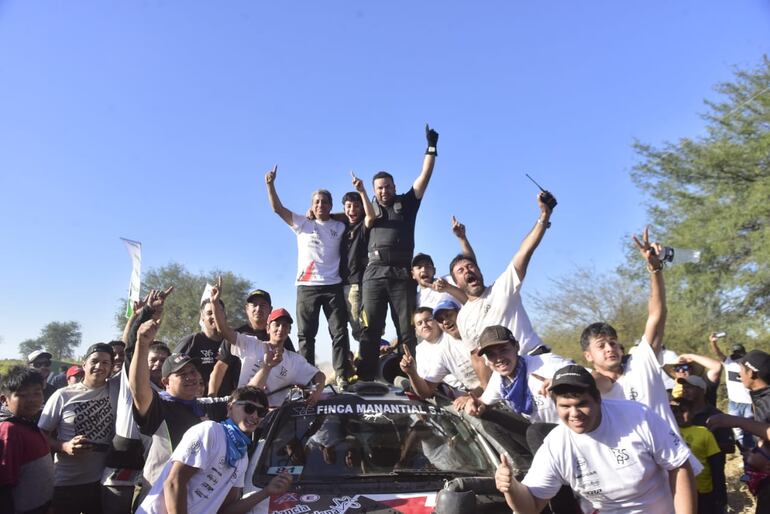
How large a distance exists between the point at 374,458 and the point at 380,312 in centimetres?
276

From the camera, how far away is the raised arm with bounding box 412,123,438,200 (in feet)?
23.0

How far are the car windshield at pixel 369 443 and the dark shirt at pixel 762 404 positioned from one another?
1.89 metres

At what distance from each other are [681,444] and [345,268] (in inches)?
171

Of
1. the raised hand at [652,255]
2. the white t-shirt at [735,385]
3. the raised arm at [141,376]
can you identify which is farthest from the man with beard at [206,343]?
the white t-shirt at [735,385]

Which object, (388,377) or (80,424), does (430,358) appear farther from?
(80,424)

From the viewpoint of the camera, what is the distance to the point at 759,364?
14.7ft

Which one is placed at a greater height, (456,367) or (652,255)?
(652,255)

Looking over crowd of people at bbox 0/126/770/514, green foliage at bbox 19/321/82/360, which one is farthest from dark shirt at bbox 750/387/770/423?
green foliage at bbox 19/321/82/360

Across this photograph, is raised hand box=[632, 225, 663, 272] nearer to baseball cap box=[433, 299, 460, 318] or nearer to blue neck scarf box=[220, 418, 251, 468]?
baseball cap box=[433, 299, 460, 318]

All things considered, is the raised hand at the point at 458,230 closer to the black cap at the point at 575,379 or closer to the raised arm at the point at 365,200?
the raised arm at the point at 365,200

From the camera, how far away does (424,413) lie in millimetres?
4449

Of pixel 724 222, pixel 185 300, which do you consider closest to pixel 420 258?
pixel 724 222

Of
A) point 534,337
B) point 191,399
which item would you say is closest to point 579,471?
point 534,337

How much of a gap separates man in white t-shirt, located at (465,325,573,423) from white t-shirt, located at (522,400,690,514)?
72 centimetres
